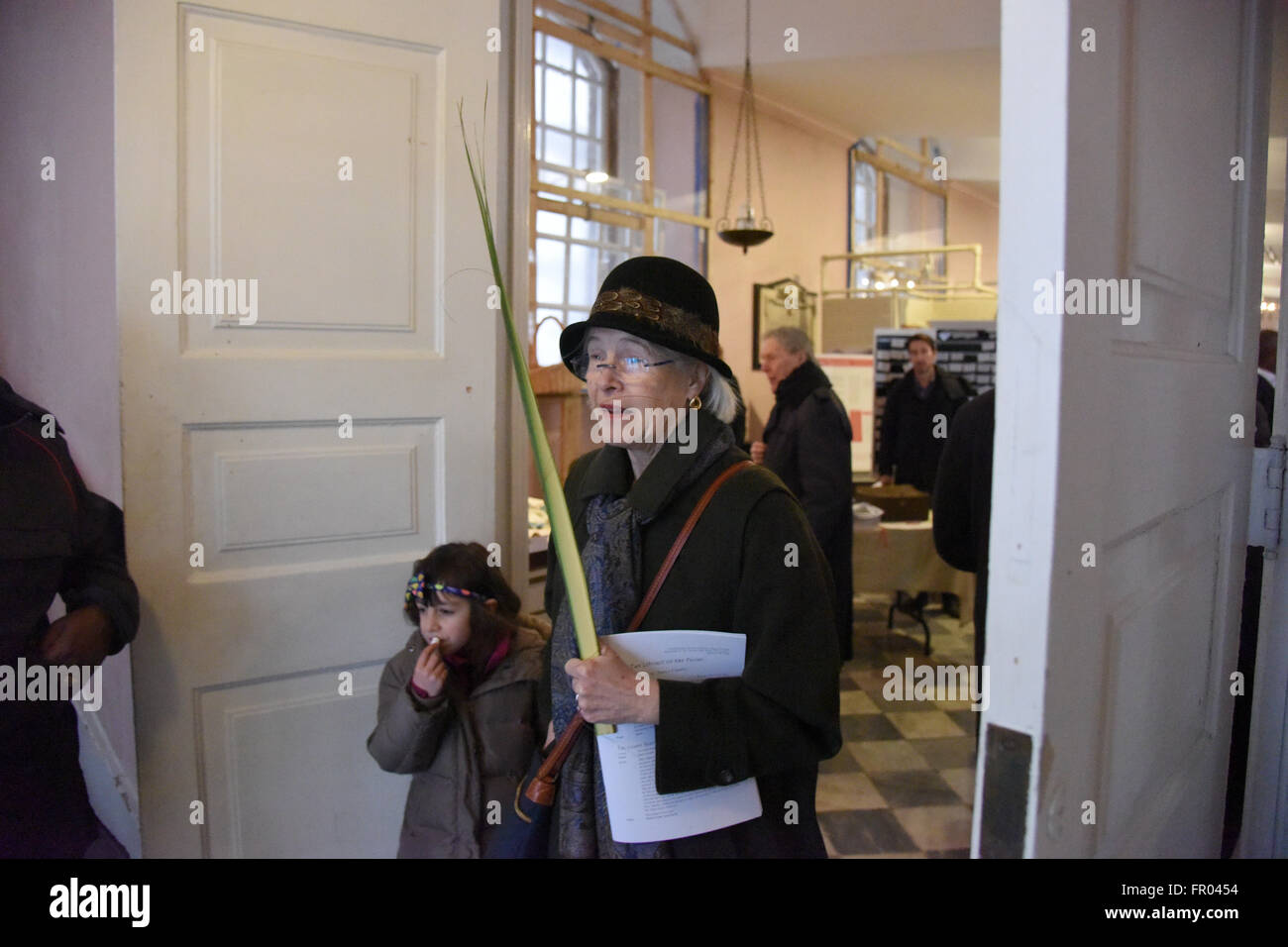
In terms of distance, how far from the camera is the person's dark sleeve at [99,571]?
1.46 metres

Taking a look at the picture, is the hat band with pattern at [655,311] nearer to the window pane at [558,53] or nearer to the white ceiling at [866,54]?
the window pane at [558,53]

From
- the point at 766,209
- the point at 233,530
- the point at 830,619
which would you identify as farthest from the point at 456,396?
the point at 766,209

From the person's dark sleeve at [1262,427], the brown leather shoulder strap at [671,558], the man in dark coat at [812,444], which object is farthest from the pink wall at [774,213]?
the brown leather shoulder strap at [671,558]

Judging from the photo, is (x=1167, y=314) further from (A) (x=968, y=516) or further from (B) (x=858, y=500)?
(B) (x=858, y=500)

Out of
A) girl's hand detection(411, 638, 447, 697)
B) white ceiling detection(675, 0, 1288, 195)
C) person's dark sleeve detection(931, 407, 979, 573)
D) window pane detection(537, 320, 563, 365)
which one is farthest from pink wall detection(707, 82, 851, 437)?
girl's hand detection(411, 638, 447, 697)

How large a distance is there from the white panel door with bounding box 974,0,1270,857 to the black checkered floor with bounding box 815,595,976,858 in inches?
65.1

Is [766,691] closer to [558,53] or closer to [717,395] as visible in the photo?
[717,395]

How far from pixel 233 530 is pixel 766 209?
6193 millimetres

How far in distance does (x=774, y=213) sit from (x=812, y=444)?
412cm

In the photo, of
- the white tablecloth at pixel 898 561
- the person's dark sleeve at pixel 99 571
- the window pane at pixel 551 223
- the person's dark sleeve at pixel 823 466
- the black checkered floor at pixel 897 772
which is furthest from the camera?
the window pane at pixel 551 223

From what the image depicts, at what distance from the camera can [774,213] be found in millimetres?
7090

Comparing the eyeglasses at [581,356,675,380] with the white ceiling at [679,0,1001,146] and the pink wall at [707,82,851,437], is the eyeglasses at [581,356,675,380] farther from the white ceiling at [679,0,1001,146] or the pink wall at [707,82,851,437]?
the white ceiling at [679,0,1001,146]

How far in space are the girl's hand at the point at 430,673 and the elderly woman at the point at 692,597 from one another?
0.40 metres

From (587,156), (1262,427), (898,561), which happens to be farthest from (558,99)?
(1262,427)
